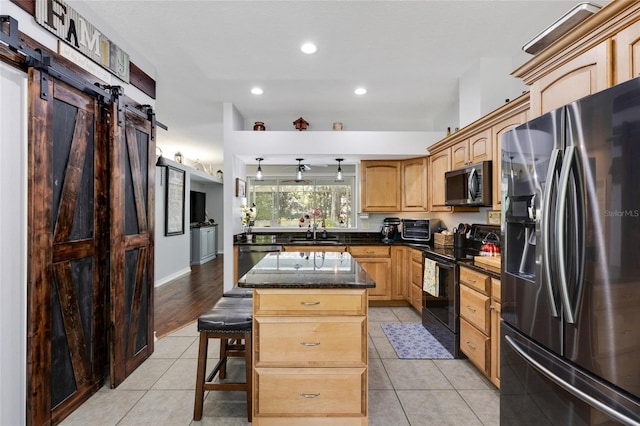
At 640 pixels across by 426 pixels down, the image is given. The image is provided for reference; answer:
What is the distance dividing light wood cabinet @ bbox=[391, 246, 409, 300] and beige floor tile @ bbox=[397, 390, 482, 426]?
200cm

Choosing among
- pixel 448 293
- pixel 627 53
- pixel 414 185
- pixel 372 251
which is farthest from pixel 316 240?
pixel 627 53

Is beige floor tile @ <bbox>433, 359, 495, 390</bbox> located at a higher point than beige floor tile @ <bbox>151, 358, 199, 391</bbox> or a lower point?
lower

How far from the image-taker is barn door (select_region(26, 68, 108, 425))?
168 cm

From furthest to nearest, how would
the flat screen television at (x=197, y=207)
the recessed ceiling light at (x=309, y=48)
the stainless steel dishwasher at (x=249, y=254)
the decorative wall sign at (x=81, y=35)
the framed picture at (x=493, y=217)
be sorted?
the flat screen television at (x=197, y=207), the stainless steel dishwasher at (x=249, y=254), the framed picture at (x=493, y=217), the recessed ceiling light at (x=309, y=48), the decorative wall sign at (x=81, y=35)

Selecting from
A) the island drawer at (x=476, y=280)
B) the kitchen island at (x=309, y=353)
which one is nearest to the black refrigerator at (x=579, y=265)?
the kitchen island at (x=309, y=353)

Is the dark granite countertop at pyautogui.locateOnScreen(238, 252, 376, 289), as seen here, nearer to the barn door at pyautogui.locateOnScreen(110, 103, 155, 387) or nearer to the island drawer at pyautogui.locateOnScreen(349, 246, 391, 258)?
the barn door at pyautogui.locateOnScreen(110, 103, 155, 387)

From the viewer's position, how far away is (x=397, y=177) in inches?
177

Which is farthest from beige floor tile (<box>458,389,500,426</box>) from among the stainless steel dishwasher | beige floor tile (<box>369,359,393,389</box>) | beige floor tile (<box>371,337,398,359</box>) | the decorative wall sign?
the decorative wall sign

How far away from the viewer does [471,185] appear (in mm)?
2900

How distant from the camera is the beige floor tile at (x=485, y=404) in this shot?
6.33ft

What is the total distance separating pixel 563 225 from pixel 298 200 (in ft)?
17.9

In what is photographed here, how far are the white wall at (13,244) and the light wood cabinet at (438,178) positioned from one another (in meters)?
3.71

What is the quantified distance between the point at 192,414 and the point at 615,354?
86.5 inches

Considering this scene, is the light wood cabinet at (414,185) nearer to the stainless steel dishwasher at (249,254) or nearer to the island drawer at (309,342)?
the stainless steel dishwasher at (249,254)
